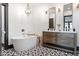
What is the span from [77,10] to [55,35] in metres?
1.01

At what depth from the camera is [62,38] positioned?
12.0 feet

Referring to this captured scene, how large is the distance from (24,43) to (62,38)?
1.16 metres

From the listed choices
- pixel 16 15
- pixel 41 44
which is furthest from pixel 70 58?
pixel 16 15

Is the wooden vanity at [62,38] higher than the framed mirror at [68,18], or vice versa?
the framed mirror at [68,18]

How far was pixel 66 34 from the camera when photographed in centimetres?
367

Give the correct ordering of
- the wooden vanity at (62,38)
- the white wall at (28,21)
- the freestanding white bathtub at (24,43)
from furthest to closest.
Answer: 1. the wooden vanity at (62,38)
2. the freestanding white bathtub at (24,43)
3. the white wall at (28,21)

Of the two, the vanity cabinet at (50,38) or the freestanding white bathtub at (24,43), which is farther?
the vanity cabinet at (50,38)

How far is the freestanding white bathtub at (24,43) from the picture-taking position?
Result: 3436mm

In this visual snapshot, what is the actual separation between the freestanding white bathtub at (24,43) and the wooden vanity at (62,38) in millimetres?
361

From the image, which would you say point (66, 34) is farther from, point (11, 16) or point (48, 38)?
point (11, 16)

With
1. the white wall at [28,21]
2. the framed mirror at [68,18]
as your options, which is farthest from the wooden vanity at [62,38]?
the white wall at [28,21]

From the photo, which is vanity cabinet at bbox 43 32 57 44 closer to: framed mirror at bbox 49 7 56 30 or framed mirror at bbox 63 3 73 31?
framed mirror at bbox 49 7 56 30

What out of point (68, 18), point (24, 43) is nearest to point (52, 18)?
point (68, 18)

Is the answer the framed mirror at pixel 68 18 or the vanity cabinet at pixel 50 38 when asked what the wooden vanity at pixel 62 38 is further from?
the framed mirror at pixel 68 18
